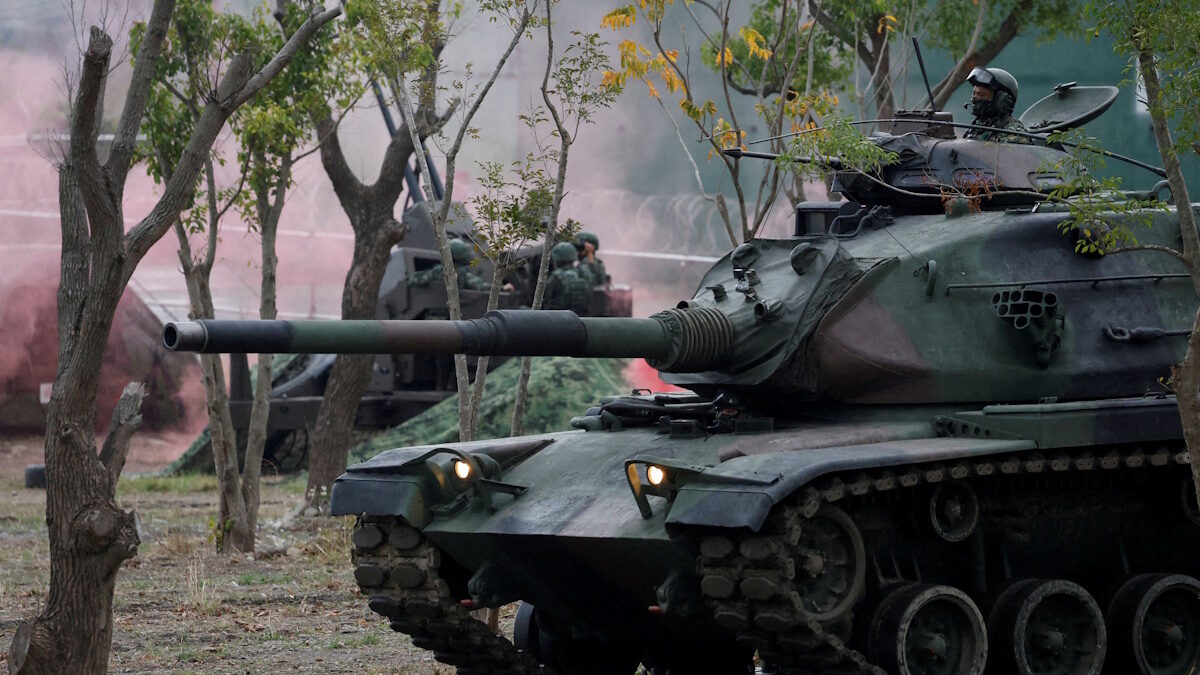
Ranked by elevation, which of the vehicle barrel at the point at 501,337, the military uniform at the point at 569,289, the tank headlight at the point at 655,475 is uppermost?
the military uniform at the point at 569,289

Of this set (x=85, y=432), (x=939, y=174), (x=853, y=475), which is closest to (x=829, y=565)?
(x=853, y=475)

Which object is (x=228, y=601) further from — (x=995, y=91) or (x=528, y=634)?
(x=995, y=91)

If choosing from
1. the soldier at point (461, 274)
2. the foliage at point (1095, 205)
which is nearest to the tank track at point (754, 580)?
the foliage at point (1095, 205)

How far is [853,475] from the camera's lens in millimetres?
8523

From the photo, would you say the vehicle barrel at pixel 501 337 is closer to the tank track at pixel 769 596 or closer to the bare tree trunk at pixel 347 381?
the tank track at pixel 769 596

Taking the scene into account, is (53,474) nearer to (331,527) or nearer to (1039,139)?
(1039,139)

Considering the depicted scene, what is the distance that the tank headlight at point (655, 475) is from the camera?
8594mm

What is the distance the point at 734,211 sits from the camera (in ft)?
110

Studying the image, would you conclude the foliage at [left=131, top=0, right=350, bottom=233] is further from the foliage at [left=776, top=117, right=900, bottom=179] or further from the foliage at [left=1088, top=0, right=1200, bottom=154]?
the foliage at [left=1088, top=0, right=1200, bottom=154]

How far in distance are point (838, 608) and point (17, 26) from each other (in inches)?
891

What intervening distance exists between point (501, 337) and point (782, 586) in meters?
1.71

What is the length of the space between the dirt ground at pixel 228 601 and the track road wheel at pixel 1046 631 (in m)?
3.44

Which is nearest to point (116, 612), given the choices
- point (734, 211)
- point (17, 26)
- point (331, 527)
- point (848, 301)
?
point (331, 527)

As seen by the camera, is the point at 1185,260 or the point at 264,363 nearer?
the point at 1185,260
